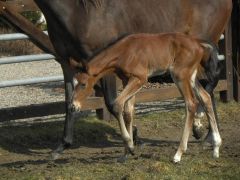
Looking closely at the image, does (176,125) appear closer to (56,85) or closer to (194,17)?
(194,17)

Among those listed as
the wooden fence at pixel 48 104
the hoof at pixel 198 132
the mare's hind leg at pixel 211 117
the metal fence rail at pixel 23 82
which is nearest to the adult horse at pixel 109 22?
the mare's hind leg at pixel 211 117

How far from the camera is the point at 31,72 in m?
Answer: 14.2

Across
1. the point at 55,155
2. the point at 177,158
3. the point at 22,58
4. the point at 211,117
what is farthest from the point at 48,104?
the point at 177,158

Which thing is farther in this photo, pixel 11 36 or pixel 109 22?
pixel 11 36

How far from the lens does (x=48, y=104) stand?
8.91 meters

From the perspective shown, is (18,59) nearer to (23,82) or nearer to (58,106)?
(23,82)

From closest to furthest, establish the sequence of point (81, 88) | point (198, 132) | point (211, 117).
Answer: point (81, 88) → point (211, 117) → point (198, 132)

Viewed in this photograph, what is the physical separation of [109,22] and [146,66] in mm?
1052

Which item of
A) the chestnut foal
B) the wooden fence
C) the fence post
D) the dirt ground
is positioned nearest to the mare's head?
the chestnut foal

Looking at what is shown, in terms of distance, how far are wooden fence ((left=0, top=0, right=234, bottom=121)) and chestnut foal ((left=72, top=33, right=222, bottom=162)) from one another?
67.2 inches

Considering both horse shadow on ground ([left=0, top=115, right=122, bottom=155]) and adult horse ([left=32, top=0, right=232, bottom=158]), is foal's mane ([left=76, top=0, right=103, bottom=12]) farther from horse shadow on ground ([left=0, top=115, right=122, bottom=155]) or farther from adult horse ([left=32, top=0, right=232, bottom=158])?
horse shadow on ground ([left=0, top=115, right=122, bottom=155])

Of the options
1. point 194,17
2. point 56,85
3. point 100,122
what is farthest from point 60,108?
point 56,85

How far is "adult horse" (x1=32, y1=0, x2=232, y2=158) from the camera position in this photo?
7148 mm

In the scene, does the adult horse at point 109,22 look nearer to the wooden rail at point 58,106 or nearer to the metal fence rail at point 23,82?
the metal fence rail at point 23,82
